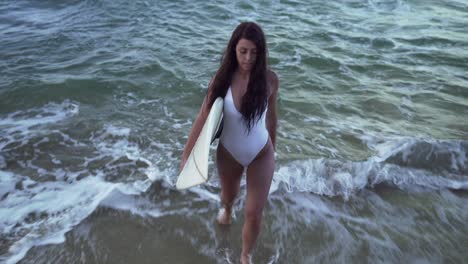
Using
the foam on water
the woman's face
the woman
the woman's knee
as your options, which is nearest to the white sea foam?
the woman

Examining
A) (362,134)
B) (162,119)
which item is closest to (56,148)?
(162,119)

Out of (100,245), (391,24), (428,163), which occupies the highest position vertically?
(391,24)

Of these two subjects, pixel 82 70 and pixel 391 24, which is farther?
pixel 391 24

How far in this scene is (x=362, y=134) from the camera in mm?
5703

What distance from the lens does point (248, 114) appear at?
281cm

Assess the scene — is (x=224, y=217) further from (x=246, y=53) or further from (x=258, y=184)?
(x=246, y=53)

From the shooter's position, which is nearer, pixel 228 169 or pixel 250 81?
pixel 250 81

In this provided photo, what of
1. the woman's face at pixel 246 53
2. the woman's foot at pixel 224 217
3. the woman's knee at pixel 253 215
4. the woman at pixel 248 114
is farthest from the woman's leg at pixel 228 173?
the woman's face at pixel 246 53

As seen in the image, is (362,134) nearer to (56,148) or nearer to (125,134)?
(125,134)

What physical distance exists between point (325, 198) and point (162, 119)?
9.61ft

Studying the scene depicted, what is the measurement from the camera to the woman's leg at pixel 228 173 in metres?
3.18

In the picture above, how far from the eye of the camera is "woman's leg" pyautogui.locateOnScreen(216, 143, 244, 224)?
10.4 ft

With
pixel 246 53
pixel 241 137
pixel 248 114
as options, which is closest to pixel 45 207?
pixel 241 137

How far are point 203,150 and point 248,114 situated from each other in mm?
431
